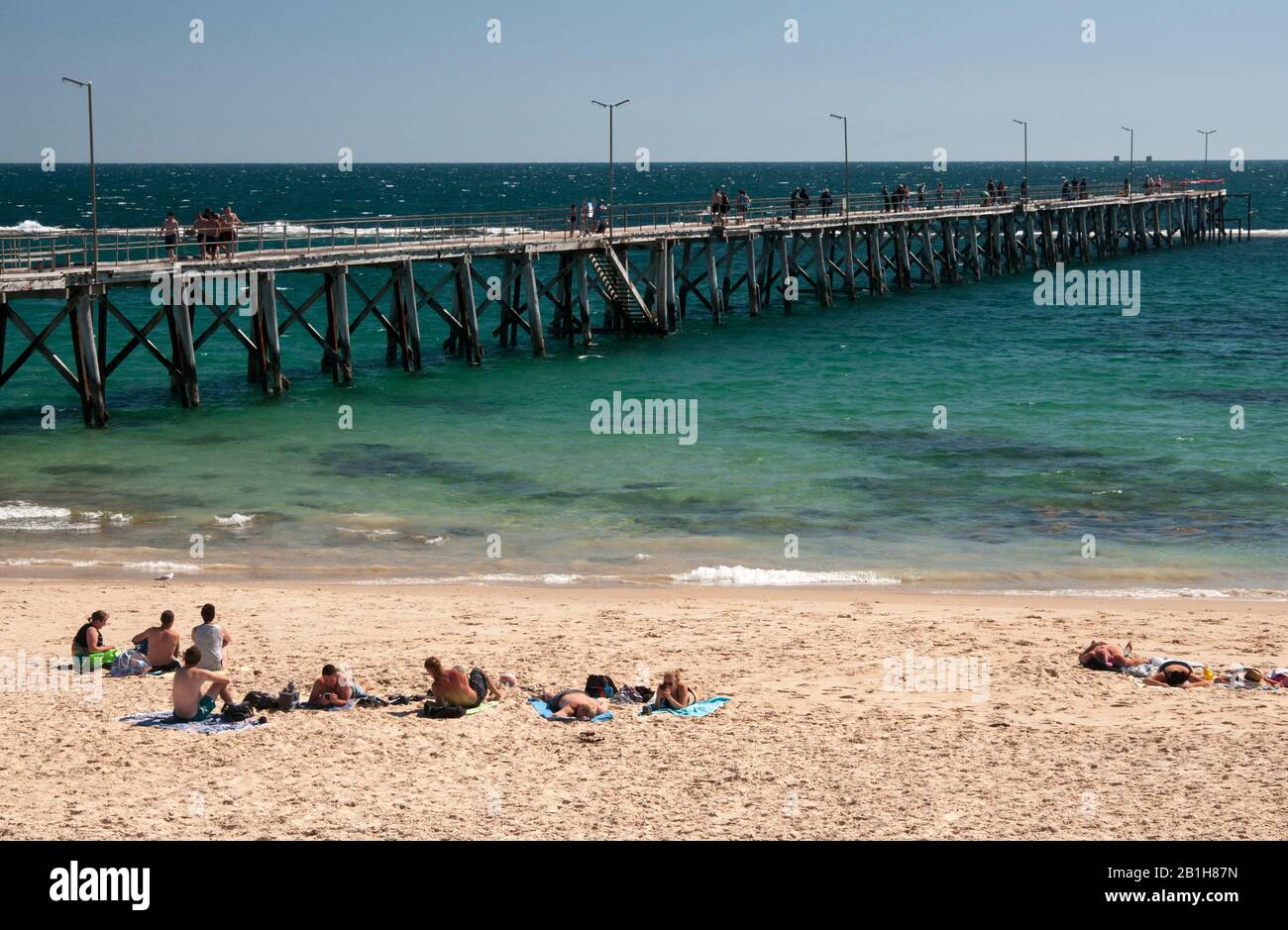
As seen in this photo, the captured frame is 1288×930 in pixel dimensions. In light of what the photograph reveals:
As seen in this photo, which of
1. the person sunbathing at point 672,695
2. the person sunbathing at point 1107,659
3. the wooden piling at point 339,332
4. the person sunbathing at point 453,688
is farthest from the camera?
the wooden piling at point 339,332

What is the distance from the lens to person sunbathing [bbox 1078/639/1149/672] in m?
14.7

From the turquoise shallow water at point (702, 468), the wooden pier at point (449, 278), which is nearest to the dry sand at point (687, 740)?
the turquoise shallow water at point (702, 468)

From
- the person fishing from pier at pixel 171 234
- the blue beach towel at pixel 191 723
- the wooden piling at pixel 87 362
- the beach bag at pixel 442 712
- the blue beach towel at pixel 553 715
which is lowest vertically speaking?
the blue beach towel at pixel 553 715

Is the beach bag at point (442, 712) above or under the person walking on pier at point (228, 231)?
under

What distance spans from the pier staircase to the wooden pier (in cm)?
5

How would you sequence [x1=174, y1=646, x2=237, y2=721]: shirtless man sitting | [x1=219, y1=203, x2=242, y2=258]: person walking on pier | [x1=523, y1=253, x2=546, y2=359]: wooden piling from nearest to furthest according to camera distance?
[x1=174, y1=646, x2=237, y2=721]: shirtless man sitting
[x1=219, y1=203, x2=242, y2=258]: person walking on pier
[x1=523, y1=253, x2=546, y2=359]: wooden piling

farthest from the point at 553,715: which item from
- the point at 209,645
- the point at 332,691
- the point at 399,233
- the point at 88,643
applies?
the point at 399,233

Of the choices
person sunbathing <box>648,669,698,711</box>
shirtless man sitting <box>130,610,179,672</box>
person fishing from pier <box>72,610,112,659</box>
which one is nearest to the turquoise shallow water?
person fishing from pier <box>72,610,112,659</box>

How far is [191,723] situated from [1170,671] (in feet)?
28.7

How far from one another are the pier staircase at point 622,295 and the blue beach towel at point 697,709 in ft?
97.0

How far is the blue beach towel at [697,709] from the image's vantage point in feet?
43.1

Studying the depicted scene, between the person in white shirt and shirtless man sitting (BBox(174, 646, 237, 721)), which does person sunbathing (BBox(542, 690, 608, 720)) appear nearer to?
shirtless man sitting (BBox(174, 646, 237, 721))

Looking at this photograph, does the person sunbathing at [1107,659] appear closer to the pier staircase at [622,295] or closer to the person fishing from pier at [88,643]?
the person fishing from pier at [88,643]

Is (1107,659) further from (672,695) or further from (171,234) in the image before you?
(171,234)
